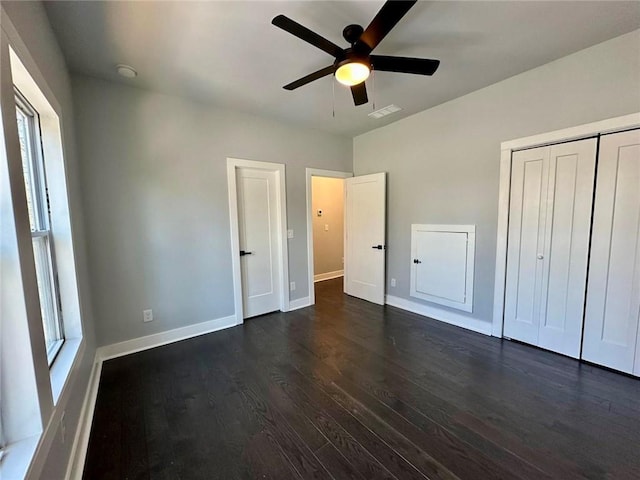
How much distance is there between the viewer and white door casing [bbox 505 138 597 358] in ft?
7.83

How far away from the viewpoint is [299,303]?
3.99 m

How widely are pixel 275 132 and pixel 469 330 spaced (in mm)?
3409

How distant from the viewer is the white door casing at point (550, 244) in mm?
2387

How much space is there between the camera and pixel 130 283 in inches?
107

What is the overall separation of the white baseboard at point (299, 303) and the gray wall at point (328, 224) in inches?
62.7

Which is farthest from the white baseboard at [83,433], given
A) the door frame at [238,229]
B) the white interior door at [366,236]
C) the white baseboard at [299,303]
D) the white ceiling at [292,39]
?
the white interior door at [366,236]

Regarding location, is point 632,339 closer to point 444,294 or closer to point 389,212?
point 444,294

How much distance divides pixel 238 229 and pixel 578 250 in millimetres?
3454

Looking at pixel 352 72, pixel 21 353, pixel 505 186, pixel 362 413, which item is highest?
pixel 352 72

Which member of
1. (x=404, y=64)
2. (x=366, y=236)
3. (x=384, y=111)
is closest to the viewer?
(x=404, y=64)

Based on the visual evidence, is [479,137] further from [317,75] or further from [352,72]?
[317,75]

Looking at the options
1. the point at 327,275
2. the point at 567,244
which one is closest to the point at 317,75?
the point at 567,244

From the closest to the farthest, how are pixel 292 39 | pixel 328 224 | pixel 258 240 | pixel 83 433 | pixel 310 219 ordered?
pixel 83 433, pixel 292 39, pixel 258 240, pixel 310 219, pixel 328 224

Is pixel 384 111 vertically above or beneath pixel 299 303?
above
